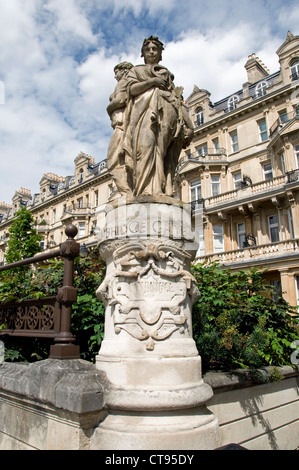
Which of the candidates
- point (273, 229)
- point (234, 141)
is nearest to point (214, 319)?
point (273, 229)

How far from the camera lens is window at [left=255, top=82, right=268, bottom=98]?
95.1 ft

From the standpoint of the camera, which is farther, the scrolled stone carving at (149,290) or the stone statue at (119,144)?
the stone statue at (119,144)

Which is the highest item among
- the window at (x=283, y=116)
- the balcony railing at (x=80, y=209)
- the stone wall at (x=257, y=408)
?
the window at (x=283, y=116)

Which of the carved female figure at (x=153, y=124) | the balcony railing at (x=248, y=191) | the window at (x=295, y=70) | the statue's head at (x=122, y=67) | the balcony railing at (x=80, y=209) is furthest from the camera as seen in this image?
the balcony railing at (x=80, y=209)

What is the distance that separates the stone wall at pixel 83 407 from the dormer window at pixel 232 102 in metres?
30.4

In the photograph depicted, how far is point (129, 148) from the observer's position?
13.5 ft

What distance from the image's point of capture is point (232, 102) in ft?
104

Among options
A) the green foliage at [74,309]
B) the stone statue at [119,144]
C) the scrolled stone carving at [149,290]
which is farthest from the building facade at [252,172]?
the scrolled stone carving at [149,290]

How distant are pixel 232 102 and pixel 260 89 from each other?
2.87 meters

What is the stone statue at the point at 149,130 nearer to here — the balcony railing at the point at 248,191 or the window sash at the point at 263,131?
the balcony railing at the point at 248,191

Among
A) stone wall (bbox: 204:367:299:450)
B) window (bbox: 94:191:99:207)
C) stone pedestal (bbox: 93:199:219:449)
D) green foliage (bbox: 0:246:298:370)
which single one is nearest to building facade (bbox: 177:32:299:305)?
window (bbox: 94:191:99:207)

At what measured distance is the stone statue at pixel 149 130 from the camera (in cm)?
388

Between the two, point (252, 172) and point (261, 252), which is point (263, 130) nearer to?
point (252, 172)

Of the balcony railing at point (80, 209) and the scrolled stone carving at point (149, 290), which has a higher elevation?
the balcony railing at point (80, 209)
